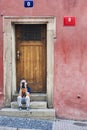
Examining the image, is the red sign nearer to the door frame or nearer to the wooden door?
the door frame

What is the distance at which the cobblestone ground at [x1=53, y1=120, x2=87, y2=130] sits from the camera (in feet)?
29.1

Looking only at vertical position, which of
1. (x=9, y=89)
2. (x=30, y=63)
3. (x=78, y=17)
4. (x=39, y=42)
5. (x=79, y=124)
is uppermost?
(x=78, y=17)

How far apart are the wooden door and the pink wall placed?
54 cm

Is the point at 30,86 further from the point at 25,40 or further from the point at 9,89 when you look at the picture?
the point at 25,40

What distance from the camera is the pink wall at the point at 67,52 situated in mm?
9664

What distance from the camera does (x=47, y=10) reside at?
967 centimetres

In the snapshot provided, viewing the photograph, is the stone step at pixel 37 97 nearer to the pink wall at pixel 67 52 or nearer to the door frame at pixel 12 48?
the door frame at pixel 12 48

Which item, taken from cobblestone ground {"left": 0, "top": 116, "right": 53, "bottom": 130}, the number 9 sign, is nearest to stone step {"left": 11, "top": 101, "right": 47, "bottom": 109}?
cobblestone ground {"left": 0, "top": 116, "right": 53, "bottom": 130}

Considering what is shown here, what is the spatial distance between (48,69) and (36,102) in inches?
39.7

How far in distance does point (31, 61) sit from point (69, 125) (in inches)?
89.0

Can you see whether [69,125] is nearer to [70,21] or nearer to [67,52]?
[67,52]

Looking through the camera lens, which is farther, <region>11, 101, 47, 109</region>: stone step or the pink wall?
<region>11, 101, 47, 109</region>: stone step

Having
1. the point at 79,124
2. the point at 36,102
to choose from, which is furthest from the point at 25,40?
the point at 79,124

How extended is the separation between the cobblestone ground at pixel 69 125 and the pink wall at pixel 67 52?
1.12 ft
